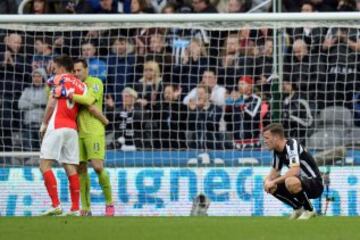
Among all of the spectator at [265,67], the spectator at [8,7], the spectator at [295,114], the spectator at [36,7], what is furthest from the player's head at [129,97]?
the spectator at [8,7]

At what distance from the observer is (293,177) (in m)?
12.7

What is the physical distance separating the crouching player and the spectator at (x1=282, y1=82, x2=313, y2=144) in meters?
2.96

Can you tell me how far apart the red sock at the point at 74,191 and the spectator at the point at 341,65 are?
14.6 feet

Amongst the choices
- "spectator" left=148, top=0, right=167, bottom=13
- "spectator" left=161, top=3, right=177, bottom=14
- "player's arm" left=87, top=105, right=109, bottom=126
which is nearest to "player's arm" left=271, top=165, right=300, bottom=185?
"player's arm" left=87, top=105, right=109, bottom=126

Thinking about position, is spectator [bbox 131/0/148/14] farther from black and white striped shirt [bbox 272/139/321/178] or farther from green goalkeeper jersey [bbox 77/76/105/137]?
black and white striped shirt [bbox 272/139/321/178]

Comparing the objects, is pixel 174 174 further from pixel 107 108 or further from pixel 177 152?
pixel 107 108

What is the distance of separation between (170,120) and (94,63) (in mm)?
1483

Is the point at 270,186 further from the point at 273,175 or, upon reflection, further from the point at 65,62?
the point at 65,62

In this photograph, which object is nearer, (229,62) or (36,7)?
(229,62)

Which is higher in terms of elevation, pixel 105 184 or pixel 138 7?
pixel 138 7

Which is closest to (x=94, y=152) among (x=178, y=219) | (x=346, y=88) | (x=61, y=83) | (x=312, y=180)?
(x=61, y=83)

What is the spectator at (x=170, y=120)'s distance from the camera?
16422 mm

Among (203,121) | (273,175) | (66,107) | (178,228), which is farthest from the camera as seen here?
(203,121)

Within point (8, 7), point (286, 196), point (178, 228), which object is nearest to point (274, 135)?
point (286, 196)
